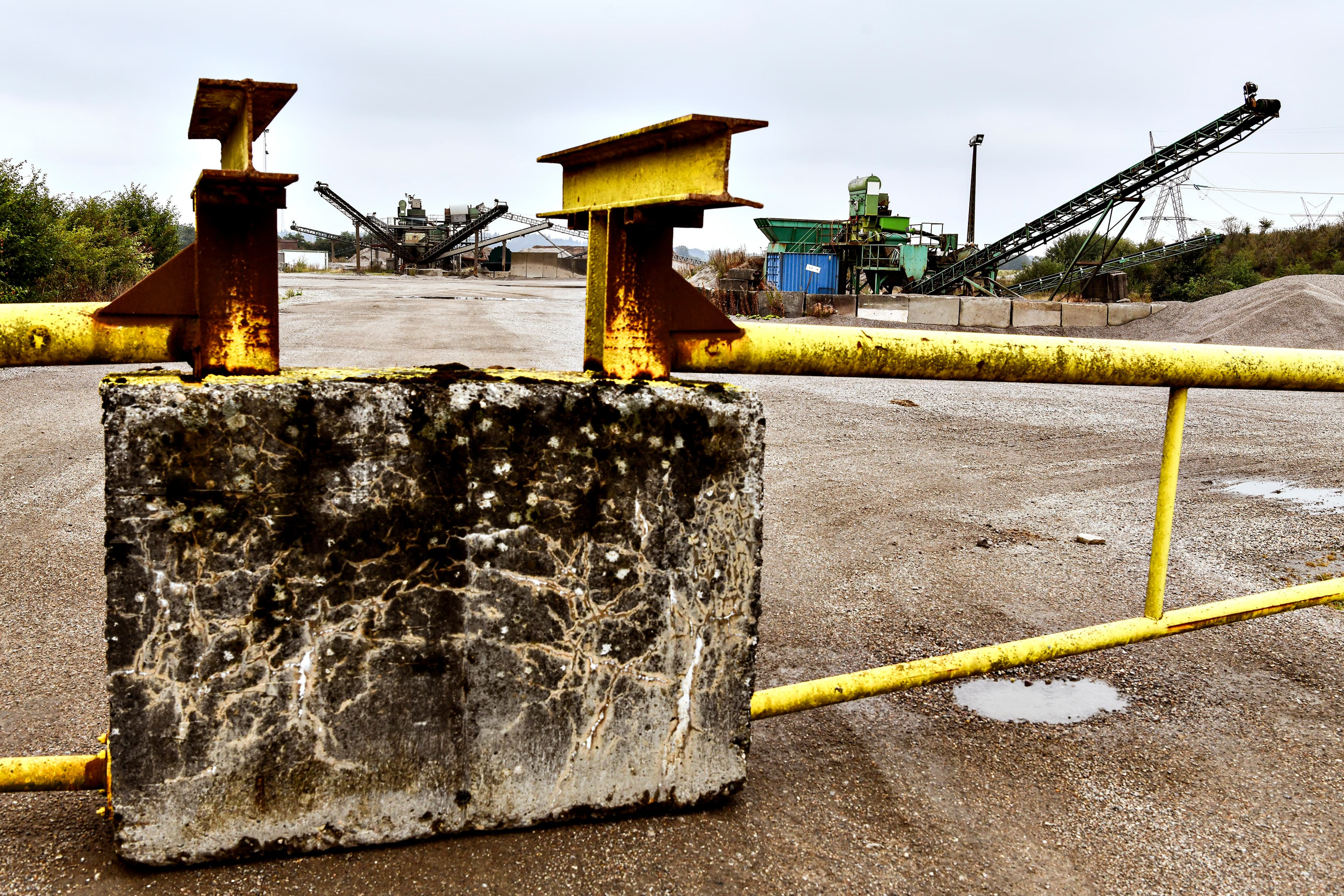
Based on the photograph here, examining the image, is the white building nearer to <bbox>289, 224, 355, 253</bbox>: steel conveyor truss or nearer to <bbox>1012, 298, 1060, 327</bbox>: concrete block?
<bbox>289, 224, 355, 253</bbox>: steel conveyor truss

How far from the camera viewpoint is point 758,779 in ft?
6.82

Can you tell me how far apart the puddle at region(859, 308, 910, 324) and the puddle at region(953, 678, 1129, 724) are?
18012 millimetres

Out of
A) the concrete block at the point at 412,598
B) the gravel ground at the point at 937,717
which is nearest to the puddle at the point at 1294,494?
the gravel ground at the point at 937,717

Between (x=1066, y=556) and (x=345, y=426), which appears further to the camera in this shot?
(x=1066, y=556)

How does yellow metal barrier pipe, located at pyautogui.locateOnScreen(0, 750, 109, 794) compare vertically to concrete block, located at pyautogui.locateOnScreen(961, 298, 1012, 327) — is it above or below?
below

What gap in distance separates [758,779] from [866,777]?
257mm

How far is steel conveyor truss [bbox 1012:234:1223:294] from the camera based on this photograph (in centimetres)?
2627

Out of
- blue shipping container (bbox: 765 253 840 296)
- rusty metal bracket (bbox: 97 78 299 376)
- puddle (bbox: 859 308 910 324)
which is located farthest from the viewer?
blue shipping container (bbox: 765 253 840 296)

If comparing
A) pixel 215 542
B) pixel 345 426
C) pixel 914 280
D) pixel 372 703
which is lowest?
pixel 372 703

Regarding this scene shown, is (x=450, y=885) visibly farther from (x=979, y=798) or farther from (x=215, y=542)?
(x=979, y=798)

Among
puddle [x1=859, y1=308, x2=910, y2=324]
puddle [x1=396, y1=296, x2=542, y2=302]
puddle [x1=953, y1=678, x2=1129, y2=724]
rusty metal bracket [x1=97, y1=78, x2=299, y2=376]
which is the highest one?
puddle [x1=396, y1=296, x2=542, y2=302]

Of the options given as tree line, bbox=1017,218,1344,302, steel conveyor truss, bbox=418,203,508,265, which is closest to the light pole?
tree line, bbox=1017,218,1344,302

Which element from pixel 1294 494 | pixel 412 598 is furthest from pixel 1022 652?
pixel 1294 494

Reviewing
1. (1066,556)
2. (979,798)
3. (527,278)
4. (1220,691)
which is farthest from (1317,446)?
(527,278)
